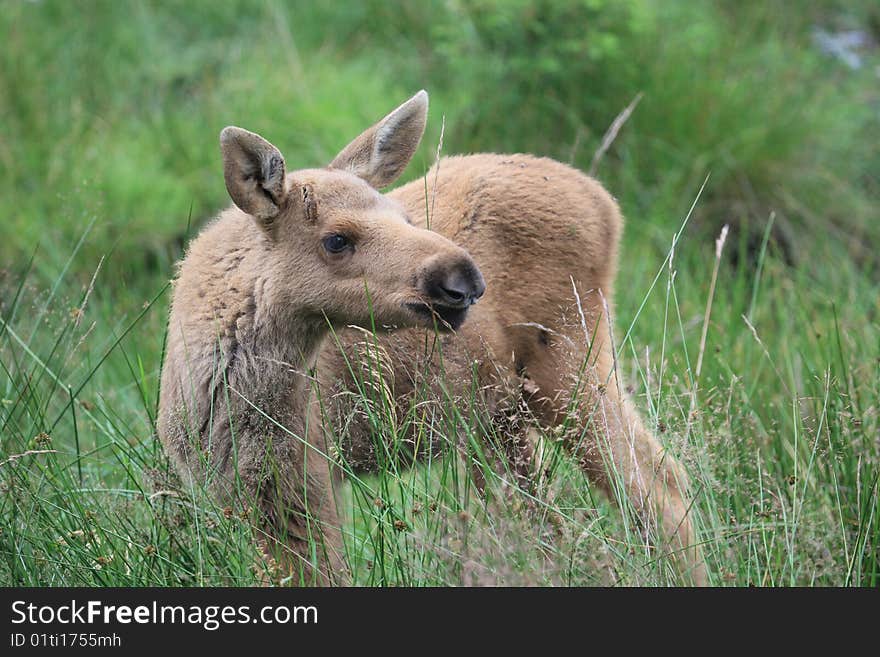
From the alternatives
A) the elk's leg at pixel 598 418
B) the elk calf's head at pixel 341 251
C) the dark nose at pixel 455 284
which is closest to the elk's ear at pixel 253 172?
the elk calf's head at pixel 341 251

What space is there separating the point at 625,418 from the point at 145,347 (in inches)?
107

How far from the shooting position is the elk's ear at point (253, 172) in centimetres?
406

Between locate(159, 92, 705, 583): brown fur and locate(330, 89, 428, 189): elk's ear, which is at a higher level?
locate(330, 89, 428, 189): elk's ear

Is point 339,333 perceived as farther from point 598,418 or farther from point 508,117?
point 508,117

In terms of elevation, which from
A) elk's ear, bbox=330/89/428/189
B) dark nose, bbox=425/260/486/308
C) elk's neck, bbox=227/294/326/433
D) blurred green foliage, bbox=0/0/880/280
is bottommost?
blurred green foliage, bbox=0/0/880/280

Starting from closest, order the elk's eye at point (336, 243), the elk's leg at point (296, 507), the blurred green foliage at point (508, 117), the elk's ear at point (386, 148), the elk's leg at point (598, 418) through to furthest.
Answer: the elk's leg at point (296, 507), the elk's eye at point (336, 243), the elk's leg at point (598, 418), the elk's ear at point (386, 148), the blurred green foliage at point (508, 117)

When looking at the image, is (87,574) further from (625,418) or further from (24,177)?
(24,177)

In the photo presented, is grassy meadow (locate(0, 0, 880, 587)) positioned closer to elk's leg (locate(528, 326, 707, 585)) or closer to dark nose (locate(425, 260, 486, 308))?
elk's leg (locate(528, 326, 707, 585))

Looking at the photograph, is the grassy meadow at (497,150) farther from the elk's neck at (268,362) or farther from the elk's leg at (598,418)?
the elk's neck at (268,362)

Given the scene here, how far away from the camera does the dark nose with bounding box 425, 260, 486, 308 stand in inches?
153

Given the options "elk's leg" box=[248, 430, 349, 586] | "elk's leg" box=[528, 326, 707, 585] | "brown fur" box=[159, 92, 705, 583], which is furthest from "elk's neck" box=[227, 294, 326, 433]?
"elk's leg" box=[528, 326, 707, 585]

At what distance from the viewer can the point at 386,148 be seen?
4660 millimetres

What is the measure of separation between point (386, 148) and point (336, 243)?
2.12 ft

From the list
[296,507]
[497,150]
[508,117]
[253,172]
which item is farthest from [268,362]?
[508,117]
